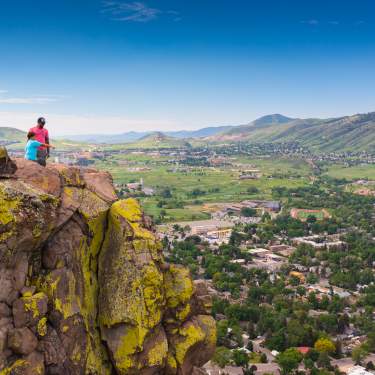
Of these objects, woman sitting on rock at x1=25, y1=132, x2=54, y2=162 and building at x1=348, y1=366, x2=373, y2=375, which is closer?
woman sitting on rock at x1=25, y1=132, x2=54, y2=162

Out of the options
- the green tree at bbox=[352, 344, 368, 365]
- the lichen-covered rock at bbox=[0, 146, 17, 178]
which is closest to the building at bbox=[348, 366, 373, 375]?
the green tree at bbox=[352, 344, 368, 365]

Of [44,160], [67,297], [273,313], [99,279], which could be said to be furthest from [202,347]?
[273,313]

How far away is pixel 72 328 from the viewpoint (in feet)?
59.6

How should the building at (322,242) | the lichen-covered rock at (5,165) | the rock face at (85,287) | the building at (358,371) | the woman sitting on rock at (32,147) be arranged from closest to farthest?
1. the rock face at (85,287)
2. the lichen-covered rock at (5,165)
3. the woman sitting on rock at (32,147)
4. the building at (358,371)
5. the building at (322,242)

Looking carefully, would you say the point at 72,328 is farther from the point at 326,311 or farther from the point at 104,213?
the point at 326,311

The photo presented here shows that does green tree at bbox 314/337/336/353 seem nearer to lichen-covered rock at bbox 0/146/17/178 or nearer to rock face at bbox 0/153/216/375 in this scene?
rock face at bbox 0/153/216/375

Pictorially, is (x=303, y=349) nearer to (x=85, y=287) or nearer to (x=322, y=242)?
(x=85, y=287)

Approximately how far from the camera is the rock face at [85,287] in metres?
16.6

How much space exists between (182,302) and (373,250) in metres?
153

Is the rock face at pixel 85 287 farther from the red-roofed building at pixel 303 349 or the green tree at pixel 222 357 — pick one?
the red-roofed building at pixel 303 349

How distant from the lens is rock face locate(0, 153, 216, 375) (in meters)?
16.6

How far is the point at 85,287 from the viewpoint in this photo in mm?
19469

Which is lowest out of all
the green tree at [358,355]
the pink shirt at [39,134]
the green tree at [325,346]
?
the green tree at [358,355]

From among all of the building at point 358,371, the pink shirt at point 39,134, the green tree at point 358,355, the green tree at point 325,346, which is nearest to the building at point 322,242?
the green tree at point 358,355
